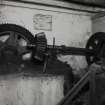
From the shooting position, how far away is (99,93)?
3.39 ft

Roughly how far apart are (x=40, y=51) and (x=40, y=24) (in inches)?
15.0

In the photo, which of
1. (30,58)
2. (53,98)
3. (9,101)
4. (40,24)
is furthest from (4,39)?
(53,98)

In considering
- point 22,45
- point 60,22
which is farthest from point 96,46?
point 22,45

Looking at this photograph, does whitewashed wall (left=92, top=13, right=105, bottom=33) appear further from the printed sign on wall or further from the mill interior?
the printed sign on wall

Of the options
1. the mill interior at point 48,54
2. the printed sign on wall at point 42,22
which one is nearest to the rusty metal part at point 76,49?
the mill interior at point 48,54

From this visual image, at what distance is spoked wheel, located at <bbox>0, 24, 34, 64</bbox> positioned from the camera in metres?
1.36

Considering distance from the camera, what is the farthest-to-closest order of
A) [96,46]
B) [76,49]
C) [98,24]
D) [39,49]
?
1. [98,24]
2. [96,46]
3. [76,49]
4. [39,49]

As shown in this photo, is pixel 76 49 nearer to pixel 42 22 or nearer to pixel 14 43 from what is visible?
pixel 42 22

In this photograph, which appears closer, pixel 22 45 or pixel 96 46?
pixel 22 45

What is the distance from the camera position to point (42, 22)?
1698 millimetres

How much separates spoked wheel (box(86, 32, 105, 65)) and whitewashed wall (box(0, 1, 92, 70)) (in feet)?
0.29

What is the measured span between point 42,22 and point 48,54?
397 mm

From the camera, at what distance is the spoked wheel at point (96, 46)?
1.68 metres

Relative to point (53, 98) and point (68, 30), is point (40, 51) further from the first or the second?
point (68, 30)
